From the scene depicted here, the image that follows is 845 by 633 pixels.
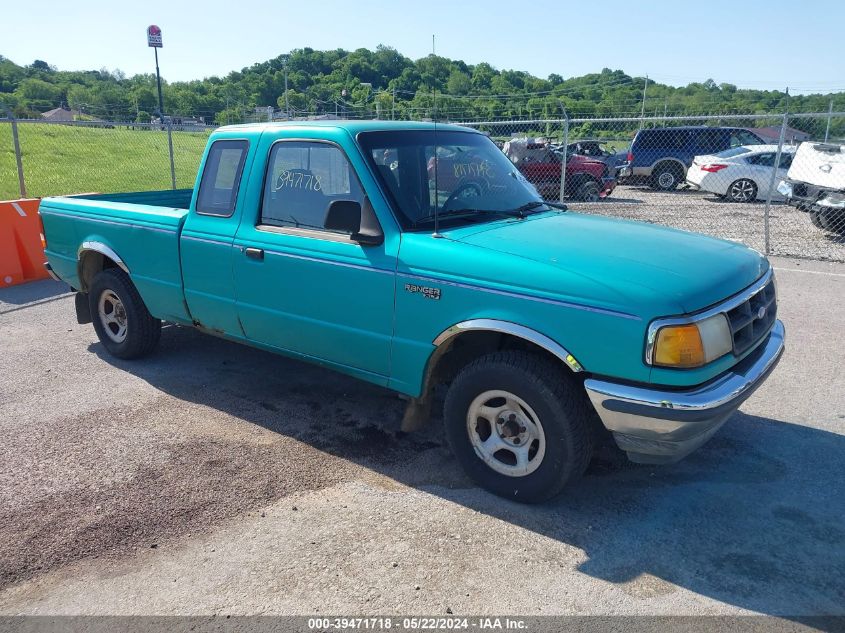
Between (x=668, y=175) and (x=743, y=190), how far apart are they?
2817 mm

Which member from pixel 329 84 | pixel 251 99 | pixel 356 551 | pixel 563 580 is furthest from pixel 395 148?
pixel 251 99

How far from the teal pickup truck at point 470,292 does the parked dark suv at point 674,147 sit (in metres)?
15.8

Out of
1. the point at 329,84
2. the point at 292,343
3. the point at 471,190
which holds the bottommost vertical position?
the point at 292,343

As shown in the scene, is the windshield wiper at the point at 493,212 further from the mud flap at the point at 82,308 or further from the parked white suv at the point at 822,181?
the parked white suv at the point at 822,181

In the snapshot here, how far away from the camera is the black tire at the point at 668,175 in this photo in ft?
63.0

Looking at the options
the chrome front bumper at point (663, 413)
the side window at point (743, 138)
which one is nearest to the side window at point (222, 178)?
the chrome front bumper at point (663, 413)

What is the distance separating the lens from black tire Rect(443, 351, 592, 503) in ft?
10.9

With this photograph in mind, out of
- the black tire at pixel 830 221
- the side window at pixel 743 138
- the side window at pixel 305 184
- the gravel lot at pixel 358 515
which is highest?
the side window at pixel 743 138

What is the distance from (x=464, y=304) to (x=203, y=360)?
3.25 m

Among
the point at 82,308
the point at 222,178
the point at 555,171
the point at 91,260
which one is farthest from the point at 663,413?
the point at 555,171

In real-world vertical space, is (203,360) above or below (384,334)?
below

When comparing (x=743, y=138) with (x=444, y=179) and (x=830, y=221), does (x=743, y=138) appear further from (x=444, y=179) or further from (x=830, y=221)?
(x=444, y=179)

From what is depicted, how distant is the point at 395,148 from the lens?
414cm

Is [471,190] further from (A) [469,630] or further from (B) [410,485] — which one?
(A) [469,630]
